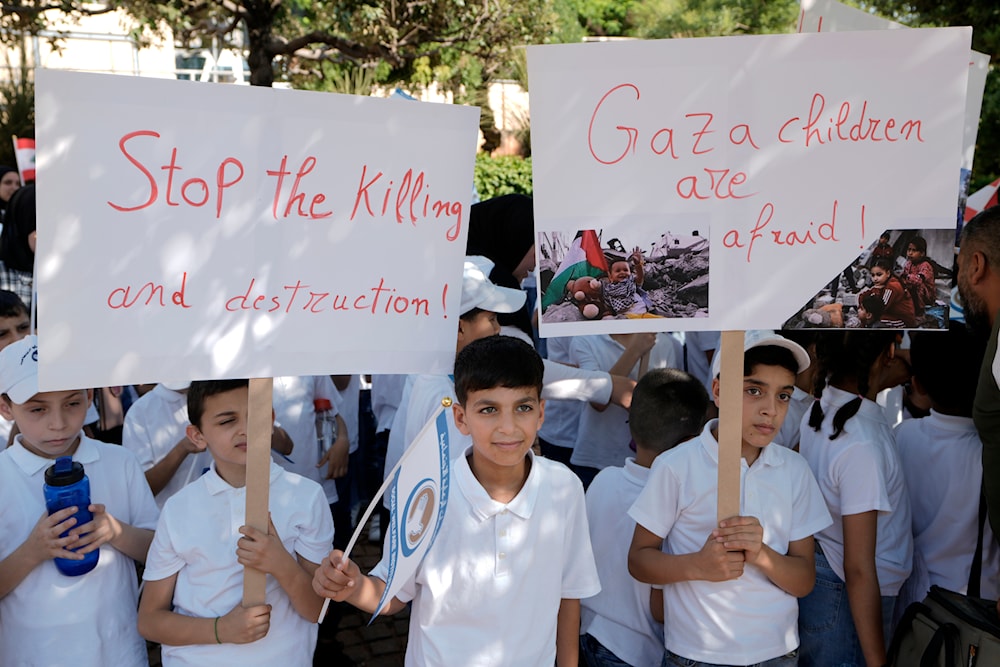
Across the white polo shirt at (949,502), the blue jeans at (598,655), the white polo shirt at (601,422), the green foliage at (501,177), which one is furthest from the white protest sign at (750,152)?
the green foliage at (501,177)

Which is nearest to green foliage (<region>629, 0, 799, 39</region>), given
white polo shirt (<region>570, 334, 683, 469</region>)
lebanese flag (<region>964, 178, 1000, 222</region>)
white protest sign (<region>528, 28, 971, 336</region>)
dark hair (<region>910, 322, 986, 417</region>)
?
lebanese flag (<region>964, 178, 1000, 222</region>)

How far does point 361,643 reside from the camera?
14.1ft

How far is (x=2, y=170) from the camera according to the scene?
7766mm

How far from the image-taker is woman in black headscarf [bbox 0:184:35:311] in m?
5.71

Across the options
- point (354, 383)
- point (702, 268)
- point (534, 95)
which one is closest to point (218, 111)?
point (534, 95)

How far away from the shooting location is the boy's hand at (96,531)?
2438 mm

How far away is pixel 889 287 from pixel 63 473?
7.49 feet

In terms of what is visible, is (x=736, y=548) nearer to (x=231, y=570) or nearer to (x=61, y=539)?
(x=231, y=570)

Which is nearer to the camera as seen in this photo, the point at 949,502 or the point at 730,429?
the point at 730,429

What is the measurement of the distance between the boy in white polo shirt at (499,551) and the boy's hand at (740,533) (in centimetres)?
37

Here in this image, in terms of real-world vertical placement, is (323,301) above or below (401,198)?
below

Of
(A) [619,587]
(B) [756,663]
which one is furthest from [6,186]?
(B) [756,663]

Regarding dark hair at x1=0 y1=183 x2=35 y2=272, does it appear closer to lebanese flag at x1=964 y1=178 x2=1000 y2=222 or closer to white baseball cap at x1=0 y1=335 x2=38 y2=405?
white baseball cap at x1=0 y1=335 x2=38 y2=405

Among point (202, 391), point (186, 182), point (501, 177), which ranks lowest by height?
point (202, 391)
